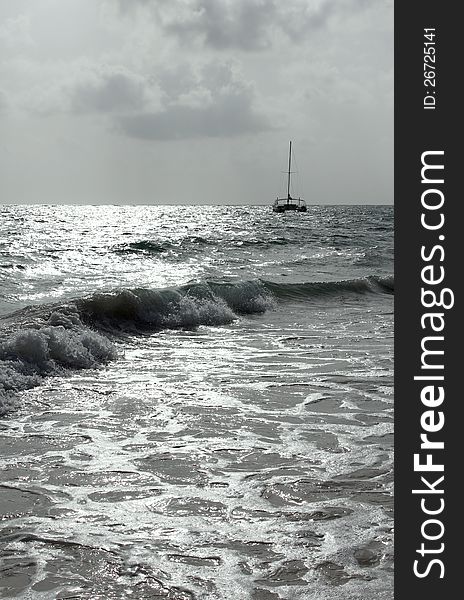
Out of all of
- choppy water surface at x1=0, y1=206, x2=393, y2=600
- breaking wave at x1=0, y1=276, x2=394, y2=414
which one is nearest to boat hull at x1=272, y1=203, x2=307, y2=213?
breaking wave at x1=0, y1=276, x2=394, y2=414

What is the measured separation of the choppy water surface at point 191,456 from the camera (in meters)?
3.97

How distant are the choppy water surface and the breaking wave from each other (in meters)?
0.05

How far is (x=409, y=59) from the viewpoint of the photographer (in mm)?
4695

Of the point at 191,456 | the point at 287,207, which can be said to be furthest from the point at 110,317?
the point at 287,207

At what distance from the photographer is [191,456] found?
5883 millimetres

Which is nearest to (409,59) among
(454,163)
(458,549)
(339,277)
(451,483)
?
(454,163)

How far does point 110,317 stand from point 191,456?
8076 mm

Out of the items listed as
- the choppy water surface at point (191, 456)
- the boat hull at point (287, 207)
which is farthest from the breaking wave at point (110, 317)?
the boat hull at point (287, 207)

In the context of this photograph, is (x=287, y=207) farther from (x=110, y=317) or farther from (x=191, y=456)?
(x=191, y=456)

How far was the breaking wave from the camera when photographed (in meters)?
9.31

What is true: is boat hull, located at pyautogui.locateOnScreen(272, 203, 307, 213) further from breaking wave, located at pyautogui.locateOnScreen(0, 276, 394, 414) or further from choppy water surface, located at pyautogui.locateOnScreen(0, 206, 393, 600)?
choppy water surface, located at pyautogui.locateOnScreen(0, 206, 393, 600)

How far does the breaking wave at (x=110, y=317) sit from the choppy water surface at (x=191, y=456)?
0.15ft

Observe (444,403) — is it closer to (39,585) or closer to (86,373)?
(39,585)

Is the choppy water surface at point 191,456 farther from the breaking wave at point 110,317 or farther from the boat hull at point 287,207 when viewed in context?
the boat hull at point 287,207
